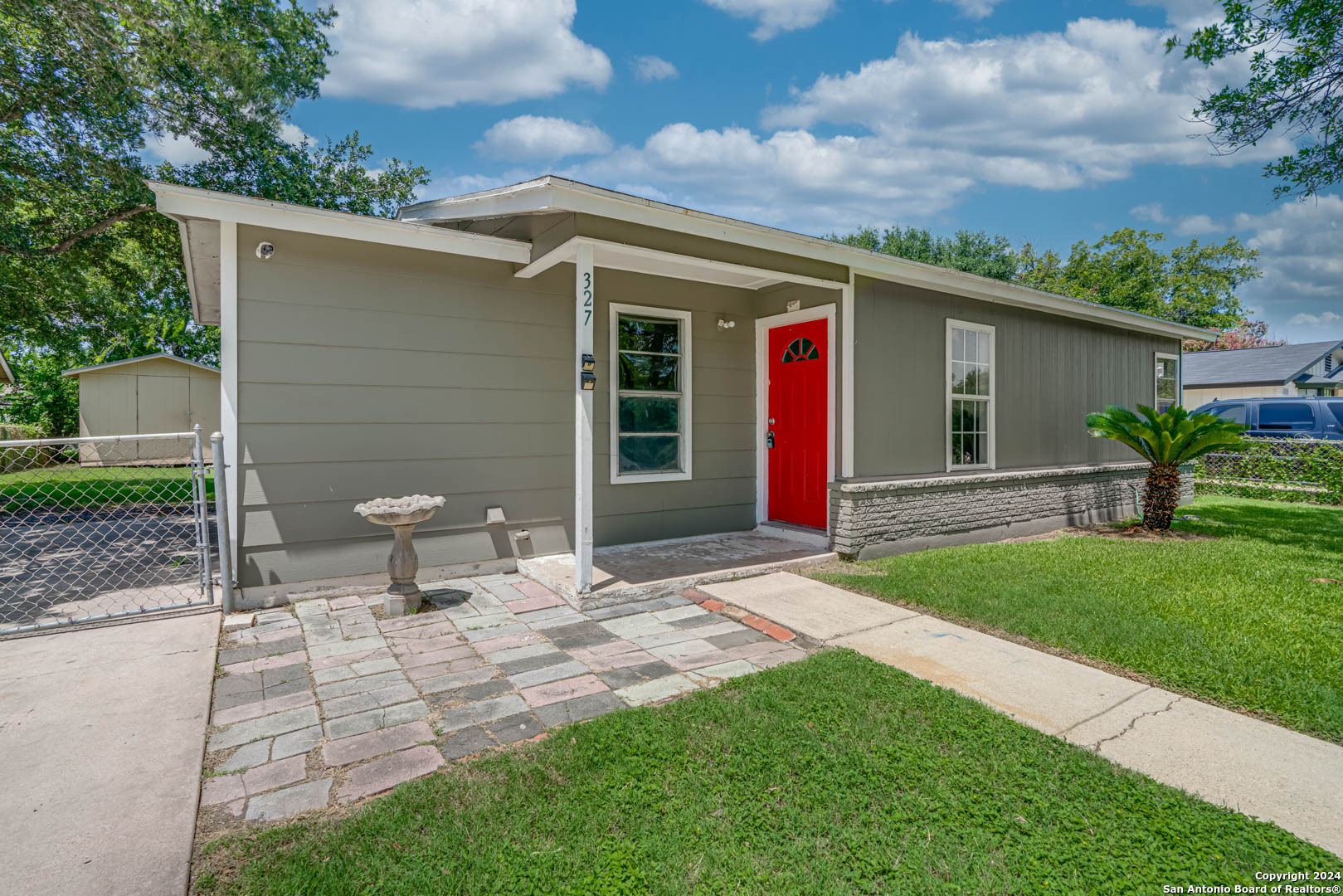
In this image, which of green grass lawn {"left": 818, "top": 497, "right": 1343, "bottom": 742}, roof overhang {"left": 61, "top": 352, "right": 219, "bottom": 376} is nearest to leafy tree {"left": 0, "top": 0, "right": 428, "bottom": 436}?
roof overhang {"left": 61, "top": 352, "right": 219, "bottom": 376}

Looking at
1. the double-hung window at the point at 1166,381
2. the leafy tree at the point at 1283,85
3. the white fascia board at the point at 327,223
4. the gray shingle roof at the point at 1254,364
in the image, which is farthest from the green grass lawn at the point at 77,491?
the gray shingle roof at the point at 1254,364

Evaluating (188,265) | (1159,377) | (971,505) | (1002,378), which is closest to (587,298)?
(188,265)

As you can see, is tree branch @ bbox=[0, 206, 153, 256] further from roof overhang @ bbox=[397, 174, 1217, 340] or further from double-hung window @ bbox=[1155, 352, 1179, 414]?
double-hung window @ bbox=[1155, 352, 1179, 414]

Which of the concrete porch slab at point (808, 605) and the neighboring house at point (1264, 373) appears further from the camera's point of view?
the neighboring house at point (1264, 373)

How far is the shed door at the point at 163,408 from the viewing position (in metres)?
14.8

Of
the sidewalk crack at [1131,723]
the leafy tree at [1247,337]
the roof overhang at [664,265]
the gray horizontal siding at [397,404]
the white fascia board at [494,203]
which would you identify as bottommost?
the sidewalk crack at [1131,723]

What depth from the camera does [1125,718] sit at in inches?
108

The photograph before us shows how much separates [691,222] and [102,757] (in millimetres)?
4218

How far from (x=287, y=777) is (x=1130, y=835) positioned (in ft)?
9.47

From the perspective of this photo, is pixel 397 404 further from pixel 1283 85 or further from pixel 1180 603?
pixel 1283 85

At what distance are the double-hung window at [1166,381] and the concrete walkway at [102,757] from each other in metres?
11.8

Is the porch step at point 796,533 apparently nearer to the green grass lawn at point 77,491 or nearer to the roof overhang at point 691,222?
the roof overhang at point 691,222

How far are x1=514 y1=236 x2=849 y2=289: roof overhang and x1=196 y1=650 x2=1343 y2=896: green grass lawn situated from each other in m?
3.08

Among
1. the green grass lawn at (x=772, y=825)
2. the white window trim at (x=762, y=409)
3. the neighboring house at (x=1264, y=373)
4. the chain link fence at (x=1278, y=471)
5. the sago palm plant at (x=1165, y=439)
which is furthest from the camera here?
the neighboring house at (x=1264, y=373)
